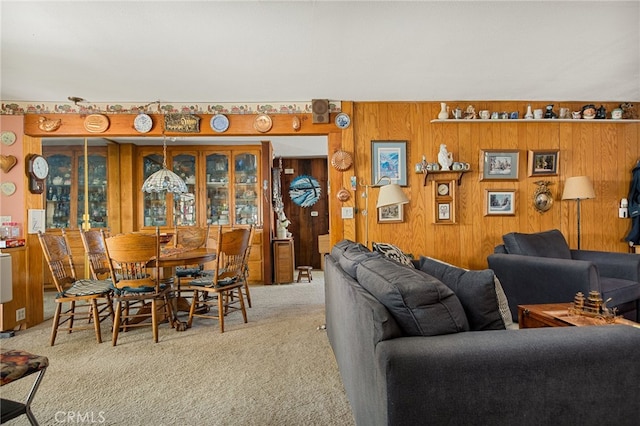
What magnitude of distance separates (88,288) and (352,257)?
248 cm

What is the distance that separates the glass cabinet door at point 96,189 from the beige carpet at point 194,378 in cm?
240

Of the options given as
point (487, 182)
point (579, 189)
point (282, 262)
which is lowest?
point (282, 262)

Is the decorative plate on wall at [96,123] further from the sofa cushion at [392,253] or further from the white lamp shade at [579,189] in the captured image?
the white lamp shade at [579,189]

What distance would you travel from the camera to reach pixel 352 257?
2.10 meters

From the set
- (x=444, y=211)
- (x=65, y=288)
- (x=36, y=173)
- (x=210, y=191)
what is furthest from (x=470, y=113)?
(x=36, y=173)

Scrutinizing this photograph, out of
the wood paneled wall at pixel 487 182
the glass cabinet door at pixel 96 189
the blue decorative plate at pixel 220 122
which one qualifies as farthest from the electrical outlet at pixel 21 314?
the wood paneled wall at pixel 487 182

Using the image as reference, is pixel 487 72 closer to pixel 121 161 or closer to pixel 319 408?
pixel 319 408

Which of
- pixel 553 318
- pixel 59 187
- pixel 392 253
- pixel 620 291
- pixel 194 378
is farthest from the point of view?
pixel 59 187

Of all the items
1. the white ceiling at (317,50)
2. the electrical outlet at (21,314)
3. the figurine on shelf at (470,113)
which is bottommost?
the electrical outlet at (21,314)

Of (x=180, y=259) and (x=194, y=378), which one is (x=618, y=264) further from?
(x=180, y=259)

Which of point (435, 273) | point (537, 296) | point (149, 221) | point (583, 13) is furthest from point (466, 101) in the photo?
point (149, 221)

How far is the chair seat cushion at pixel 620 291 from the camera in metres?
2.81

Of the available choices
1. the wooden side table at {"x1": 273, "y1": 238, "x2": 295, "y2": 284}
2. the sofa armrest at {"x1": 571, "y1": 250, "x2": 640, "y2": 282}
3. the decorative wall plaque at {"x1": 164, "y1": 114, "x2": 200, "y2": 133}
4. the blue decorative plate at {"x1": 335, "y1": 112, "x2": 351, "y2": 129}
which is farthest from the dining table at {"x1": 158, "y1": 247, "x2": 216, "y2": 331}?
the sofa armrest at {"x1": 571, "y1": 250, "x2": 640, "y2": 282}

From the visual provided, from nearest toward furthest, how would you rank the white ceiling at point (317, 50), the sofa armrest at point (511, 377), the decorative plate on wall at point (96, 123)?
the sofa armrest at point (511, 377)
the white ceiling at point (317, 50)
the decorative plate on wall at point (96, 123)
